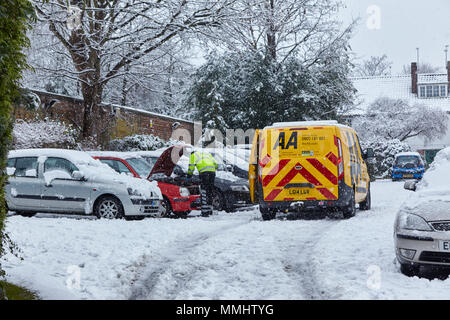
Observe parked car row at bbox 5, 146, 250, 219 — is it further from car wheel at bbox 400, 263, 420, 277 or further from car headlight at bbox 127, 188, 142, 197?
car wheel at bbox 400, 263, 420, 277

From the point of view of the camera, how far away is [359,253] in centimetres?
898

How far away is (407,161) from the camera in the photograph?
38250mm

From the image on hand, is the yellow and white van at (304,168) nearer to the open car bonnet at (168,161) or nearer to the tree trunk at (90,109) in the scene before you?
the open car bonnet at (168,161)

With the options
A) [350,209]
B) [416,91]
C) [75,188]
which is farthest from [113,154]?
[416,91]

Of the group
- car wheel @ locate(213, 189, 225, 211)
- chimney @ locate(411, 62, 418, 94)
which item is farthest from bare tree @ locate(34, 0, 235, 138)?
chimney @ locate(411, 62, 418, 94)

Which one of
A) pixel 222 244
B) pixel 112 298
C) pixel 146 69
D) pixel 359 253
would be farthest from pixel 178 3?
pixel 112 298

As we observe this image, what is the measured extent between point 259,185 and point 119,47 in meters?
8.80

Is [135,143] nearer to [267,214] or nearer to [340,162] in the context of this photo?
[267,214]

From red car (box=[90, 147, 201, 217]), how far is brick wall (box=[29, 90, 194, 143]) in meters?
4.03

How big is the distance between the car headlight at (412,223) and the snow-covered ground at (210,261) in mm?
582

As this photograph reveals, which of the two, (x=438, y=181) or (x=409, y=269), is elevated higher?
(x=438, y=181)

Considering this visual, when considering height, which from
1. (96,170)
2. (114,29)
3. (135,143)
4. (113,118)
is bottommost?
(96,170)

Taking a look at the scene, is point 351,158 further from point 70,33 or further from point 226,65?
point 226,65

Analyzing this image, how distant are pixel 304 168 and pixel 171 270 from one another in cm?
623
